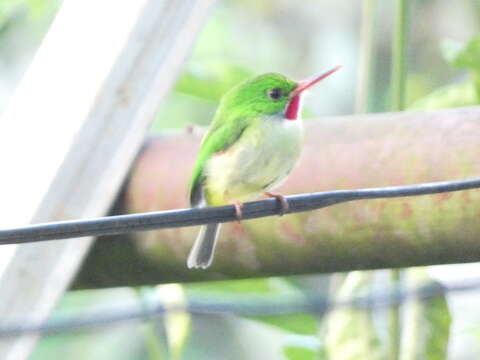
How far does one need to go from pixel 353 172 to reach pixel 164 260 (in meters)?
0.35

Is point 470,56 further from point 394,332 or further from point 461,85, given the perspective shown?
point 394,332

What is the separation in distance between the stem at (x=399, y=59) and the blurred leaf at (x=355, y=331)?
252mm

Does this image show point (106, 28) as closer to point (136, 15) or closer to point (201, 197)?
point (136, 15)

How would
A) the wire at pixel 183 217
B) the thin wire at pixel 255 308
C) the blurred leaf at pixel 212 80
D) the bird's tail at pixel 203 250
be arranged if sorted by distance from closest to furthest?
1. the wire at pixel 183 217
2. the thin wire at pixel 255 308
3. the bird's tail at pixel 203 250
4. the blurred leaf at pixel 212 80

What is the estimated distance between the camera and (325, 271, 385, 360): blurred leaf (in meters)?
1.70

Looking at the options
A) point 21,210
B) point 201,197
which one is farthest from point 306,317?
point 21,210

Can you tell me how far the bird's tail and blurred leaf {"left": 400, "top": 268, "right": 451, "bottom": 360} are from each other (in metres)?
0.29

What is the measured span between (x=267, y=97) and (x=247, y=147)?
0.12 metres

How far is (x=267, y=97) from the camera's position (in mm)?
1747

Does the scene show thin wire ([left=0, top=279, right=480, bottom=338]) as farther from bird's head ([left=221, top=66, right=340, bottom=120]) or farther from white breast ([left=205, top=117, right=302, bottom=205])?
bird's head ([left=221, top=66, right=340, bottom=120])

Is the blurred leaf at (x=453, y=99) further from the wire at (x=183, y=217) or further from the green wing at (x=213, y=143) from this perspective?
the wire at (x=183, y=217)

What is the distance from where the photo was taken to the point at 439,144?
1.38m

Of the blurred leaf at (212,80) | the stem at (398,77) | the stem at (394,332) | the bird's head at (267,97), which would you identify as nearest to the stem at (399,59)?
the stem at (398,77)

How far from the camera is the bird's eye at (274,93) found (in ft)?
5.74
